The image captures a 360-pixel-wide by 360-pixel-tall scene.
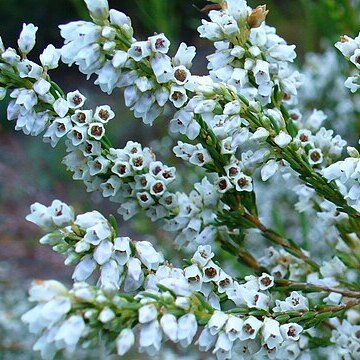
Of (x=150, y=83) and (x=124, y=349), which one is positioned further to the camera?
(x=150, y=83)

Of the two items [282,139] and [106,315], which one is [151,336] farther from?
[282,139]

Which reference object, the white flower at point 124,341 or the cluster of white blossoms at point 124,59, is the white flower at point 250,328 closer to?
the white flower at point 124,341

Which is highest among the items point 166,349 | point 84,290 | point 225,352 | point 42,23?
point 84,290

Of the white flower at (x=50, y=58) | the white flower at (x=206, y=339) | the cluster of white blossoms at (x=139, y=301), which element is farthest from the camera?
the white flower at (x=50, y=58)

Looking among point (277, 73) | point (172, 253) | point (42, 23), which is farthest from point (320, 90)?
point (42, 23)

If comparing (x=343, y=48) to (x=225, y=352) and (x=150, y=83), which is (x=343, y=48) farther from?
(x=225, y=352)

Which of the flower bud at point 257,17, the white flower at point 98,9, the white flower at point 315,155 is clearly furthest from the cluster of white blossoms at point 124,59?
the white flower at point 315,155

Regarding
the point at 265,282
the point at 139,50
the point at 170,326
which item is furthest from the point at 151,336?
the point at 139,50
